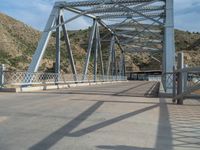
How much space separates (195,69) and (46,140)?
5462 millimetres

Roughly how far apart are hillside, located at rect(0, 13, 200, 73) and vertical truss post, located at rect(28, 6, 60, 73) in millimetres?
23138

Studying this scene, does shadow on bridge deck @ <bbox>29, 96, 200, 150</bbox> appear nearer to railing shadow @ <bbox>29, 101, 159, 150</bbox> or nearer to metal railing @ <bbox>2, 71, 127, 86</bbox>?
railing shadow @ <bbox>29, 101, 159, 150</bbox>

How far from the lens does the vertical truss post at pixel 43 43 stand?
2227 centimetres

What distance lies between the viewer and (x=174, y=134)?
604 centimetres

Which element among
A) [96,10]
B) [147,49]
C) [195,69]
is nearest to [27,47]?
[147,49]

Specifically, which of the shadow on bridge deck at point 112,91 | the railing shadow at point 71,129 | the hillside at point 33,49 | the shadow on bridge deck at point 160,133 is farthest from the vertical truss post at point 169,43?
the hillside at point 33,49

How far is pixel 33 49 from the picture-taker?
68312mm

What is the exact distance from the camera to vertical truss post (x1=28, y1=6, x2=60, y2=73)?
22266mm

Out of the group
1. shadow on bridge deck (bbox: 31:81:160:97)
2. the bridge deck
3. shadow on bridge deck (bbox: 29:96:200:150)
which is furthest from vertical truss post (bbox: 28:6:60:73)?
shadow on bridge deck (bbox: 29:96:200:150)

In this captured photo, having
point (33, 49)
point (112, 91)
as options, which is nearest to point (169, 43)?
point (112, 91)

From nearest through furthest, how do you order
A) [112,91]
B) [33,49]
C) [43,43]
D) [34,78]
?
[112,91] < [34,78] < [43,43] < [33,49]

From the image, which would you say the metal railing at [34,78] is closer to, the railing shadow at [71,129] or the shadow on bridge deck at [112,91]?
the shadow on bridge deck at [112,91]

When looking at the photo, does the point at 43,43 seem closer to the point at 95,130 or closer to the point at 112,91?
the point at 112,91

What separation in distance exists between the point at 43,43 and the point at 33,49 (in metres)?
45.6
